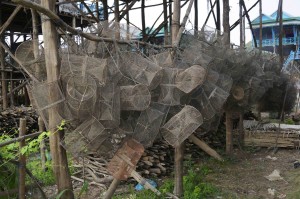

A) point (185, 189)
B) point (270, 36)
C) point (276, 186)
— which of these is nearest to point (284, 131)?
point (276, 186)

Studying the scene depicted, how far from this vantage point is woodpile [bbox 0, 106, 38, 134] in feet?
29.7

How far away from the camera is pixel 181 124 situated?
4.27m

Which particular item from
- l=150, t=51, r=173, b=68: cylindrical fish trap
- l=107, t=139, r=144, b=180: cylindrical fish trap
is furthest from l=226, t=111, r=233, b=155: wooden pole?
l=107, t=139, r=144, b=180: cylindrical fish trap

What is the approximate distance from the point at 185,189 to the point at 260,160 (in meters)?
3.36

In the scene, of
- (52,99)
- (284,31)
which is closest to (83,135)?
(52,99)

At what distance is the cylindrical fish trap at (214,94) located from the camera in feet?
17.7

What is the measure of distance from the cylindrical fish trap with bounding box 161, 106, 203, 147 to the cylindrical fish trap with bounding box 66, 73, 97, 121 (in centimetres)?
127

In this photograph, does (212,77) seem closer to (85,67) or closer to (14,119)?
(85,67)

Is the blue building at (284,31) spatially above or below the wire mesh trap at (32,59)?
above

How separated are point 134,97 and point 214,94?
203cm

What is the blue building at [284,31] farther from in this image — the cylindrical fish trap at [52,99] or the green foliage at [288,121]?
the cylindrical fish trap at [52,99]

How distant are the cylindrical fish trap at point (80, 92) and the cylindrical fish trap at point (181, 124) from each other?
1270 millimetres

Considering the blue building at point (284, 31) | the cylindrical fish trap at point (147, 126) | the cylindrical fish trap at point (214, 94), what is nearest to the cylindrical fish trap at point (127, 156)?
the cylindrical fish trap at point (147, 126)

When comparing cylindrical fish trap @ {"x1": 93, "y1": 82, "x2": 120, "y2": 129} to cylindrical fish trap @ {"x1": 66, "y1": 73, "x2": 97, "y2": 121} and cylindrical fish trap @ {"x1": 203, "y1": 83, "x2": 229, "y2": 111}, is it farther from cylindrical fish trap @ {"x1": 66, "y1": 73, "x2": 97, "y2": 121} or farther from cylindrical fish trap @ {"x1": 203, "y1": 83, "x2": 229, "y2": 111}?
cylindrical fish trap @ {"x1": 203, "y1": 83, "x2": 229, "y2": 111}
